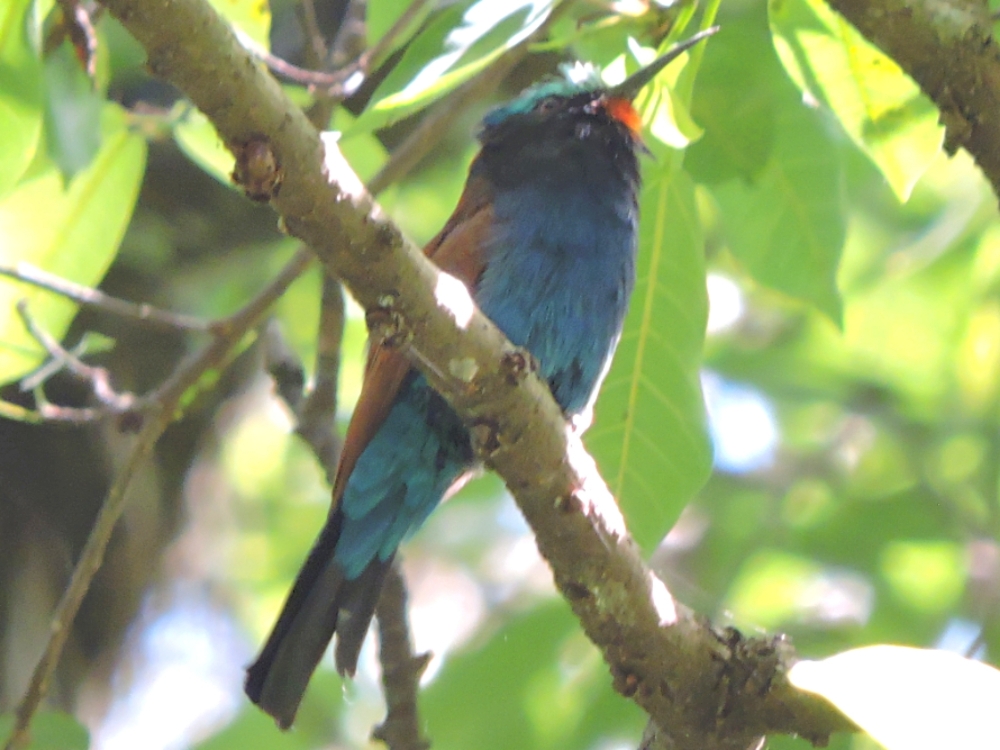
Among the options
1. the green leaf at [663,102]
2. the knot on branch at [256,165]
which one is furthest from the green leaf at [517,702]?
the knot on branch at [256,165]

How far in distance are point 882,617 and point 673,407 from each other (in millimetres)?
1916

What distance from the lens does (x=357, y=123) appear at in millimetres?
2086

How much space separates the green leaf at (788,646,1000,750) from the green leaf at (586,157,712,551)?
772 mm

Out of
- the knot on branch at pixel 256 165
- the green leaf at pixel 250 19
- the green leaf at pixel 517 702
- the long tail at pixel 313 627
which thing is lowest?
the green leaf at pixel 517 702

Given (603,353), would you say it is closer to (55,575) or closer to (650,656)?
(650,656)

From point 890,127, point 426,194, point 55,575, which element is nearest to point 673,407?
point 890,127

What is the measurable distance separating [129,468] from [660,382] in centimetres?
134

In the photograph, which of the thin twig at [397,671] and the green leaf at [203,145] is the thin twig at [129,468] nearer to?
the green leaf at [203,145]

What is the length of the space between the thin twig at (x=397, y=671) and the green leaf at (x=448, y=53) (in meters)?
1.49

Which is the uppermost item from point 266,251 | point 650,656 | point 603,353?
point 266,251

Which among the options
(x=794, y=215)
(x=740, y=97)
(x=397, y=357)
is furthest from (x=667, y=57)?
(x=397, y=357)

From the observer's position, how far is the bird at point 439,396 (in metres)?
2.85

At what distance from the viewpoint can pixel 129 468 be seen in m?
3.03

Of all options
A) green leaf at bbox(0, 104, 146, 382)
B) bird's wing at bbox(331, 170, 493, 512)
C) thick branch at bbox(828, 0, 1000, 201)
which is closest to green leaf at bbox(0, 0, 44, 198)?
green leaf at bbox(0, 104, 146, 382)
